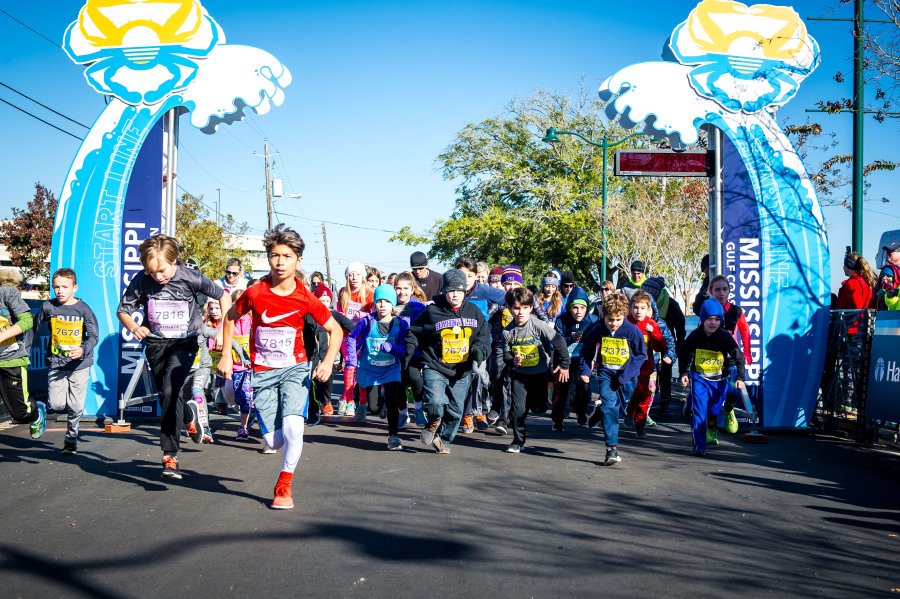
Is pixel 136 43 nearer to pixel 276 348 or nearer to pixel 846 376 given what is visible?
pixel 276 348

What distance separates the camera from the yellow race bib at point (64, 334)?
8578 mm

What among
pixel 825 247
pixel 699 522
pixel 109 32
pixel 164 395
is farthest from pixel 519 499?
pixel 109 32

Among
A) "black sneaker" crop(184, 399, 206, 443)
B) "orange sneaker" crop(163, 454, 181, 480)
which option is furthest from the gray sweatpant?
"orange sneaker" crop(163, 454, 181, 480)

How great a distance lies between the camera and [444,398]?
29.3 ft

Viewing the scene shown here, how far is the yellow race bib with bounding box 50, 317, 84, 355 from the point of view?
Result: 8.58 meters

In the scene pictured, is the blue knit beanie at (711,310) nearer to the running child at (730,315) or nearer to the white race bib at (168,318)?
the running child at (730,315)

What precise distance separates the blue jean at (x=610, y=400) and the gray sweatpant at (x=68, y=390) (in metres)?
5.10

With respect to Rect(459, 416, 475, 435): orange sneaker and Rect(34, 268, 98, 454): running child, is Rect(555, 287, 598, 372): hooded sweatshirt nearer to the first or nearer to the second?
Rect(459, 416, 475, 435): orange sneaker

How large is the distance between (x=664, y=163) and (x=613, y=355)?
3934 mm

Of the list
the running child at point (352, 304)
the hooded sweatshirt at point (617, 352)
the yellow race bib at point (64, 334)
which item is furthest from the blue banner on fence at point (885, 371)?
the yellow race bib at point (64, 334)

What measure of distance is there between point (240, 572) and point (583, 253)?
4129 centimetres

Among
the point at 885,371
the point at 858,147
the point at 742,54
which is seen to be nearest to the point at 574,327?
the point at 885,371

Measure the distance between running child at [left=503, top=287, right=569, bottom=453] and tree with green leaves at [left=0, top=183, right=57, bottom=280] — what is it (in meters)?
38.1

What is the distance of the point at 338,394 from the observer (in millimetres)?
14914
